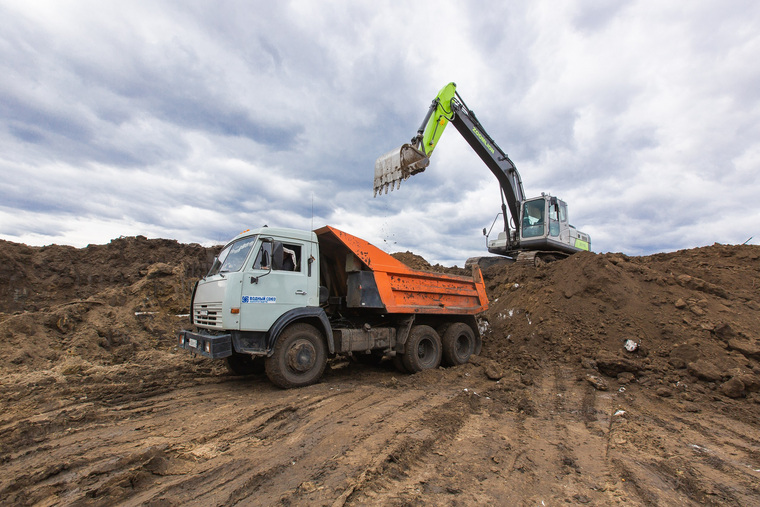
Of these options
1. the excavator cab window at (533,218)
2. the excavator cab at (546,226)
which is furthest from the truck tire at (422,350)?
the excavator cab window at (533,218)

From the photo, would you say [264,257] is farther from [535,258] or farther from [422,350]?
[535,258]

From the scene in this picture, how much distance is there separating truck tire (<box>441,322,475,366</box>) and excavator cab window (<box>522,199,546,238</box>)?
665 centimetres

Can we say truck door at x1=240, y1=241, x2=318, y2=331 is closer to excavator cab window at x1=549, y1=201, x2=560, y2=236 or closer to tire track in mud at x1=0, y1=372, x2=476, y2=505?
tire track in mud at x1=0, y1=372, x2=476, y2=505

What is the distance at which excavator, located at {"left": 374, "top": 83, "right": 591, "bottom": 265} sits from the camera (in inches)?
426

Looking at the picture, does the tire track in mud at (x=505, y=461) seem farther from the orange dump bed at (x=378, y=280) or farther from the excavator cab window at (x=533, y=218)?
the excavator cab window at (x=533, y=218)

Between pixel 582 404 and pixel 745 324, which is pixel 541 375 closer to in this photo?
pixel 582 404

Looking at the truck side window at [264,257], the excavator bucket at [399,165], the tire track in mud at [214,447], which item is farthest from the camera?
the excavator bucket at [399,165]

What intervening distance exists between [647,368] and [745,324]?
9.17ft

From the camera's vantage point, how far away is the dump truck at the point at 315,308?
546cm

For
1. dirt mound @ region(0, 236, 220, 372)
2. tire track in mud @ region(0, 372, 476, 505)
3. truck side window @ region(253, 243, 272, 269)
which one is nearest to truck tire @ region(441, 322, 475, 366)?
tire track in mud @ region(0, 372, 476, 505)

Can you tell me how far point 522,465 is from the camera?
11.0 ft

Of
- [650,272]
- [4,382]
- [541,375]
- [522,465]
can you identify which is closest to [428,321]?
[541,375]

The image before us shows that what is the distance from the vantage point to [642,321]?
7.96m

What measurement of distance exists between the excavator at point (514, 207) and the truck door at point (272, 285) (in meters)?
5.64
